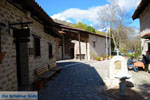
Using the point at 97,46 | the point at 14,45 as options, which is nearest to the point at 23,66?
the point at 14,45

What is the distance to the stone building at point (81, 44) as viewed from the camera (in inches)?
711

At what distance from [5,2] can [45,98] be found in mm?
3185

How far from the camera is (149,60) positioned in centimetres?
888

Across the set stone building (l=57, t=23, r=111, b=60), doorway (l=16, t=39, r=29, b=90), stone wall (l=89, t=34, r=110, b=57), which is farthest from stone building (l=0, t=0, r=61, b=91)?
stone wall (l=89, t=34, r=110, b=57)

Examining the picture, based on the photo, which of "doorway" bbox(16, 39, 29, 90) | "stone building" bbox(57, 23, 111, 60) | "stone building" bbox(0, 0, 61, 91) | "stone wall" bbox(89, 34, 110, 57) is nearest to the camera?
"stone building" bbox(0, 0, 61, 91)

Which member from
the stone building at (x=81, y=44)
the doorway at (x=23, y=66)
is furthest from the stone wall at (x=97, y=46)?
the doorway at (x=23, y=66)

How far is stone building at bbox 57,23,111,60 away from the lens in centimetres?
1806

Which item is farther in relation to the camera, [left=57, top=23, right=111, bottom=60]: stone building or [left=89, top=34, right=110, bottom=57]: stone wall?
[left=89, top=34, right=110, bottom=57]: stone wall

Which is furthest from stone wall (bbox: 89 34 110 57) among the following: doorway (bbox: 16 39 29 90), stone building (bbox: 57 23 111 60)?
doorway (bbox: 16 39 29 90)

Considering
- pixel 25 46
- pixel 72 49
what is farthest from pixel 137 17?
pixel 72 49

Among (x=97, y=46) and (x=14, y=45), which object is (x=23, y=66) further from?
(x=97, y=46)

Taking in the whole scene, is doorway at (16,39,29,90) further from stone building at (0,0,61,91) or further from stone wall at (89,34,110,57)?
stone wall at (89,34,110,57)

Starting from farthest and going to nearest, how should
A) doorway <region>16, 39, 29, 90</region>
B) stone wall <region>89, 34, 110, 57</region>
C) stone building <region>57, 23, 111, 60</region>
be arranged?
stone wall <region>89, 34, 110, 57</region>
stone building <region>57, 23, 111, 60</region>
doorway <region>16, 39, 29, 90</region>

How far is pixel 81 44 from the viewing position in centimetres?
2092
